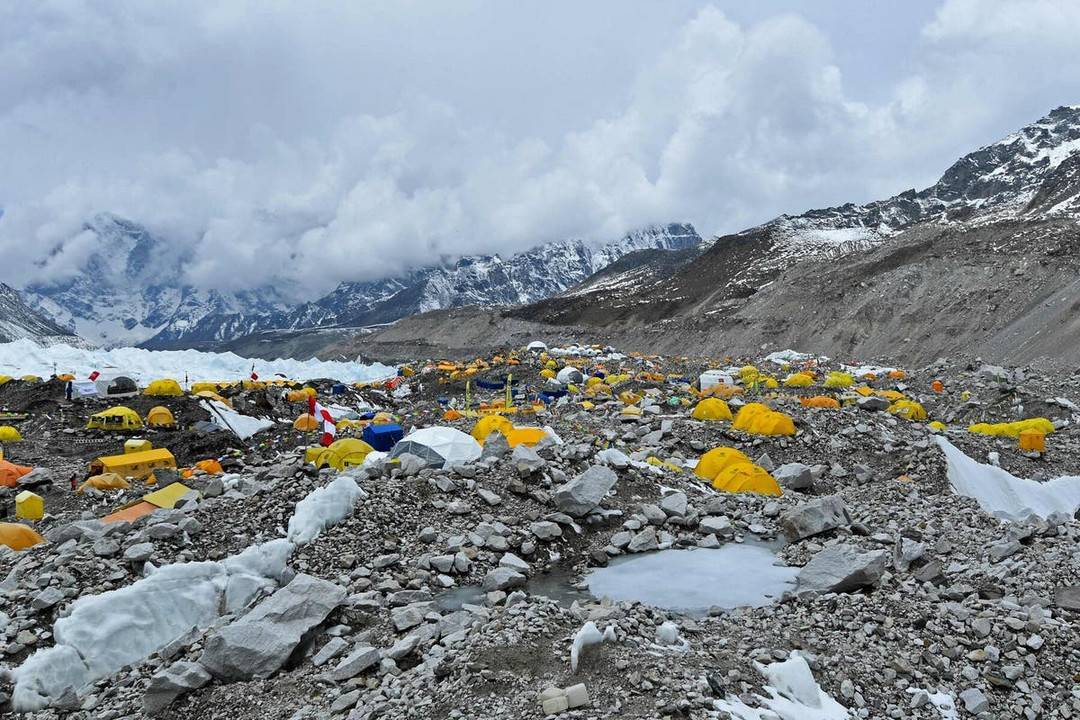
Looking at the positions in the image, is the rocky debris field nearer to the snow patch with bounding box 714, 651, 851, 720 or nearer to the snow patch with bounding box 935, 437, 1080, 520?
the snow patch with bounding box 714, 651, 851, 720

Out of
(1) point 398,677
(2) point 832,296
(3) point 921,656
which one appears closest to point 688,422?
(3) point 921,656

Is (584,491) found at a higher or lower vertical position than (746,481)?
higher

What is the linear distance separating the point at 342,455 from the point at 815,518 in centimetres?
858

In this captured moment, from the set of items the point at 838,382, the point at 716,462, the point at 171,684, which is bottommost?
the point at 171,684

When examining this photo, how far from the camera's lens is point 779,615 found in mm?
7152

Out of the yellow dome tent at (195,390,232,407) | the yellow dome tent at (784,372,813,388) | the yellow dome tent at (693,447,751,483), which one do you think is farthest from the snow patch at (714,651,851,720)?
the yellow dome tent at (195,390,232,407)

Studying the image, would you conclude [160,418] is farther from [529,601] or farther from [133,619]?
[529,601]

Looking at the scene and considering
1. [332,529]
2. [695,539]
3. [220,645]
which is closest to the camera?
[220,645]

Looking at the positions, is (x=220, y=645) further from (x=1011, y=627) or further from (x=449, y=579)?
(x=1011, y=627)

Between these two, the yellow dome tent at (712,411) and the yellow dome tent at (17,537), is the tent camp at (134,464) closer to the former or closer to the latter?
the yellow dome tent at (17,537)

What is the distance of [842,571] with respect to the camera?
790cm

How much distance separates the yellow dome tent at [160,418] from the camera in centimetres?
2464

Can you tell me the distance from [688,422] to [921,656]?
40.5 feet

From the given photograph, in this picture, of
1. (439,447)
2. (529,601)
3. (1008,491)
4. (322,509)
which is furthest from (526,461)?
(1008,491)
